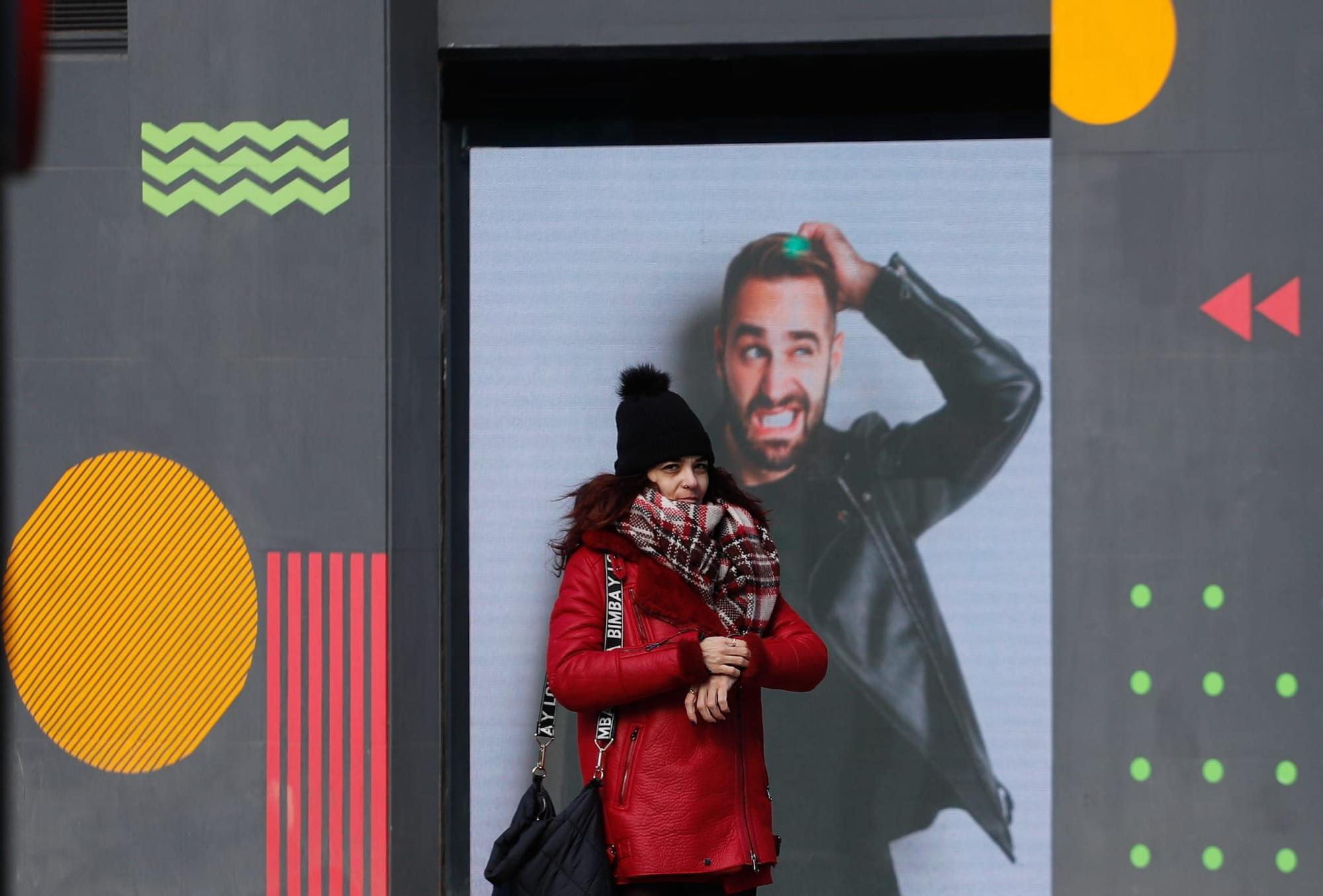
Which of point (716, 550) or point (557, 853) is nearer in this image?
point (557, 853)

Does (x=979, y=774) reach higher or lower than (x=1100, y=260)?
lower

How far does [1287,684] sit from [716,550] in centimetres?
248

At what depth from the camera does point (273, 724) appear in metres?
A: 5.43

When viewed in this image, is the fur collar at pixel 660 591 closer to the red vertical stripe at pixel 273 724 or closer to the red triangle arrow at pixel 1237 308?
the red vertical stripe at pixel 273 724

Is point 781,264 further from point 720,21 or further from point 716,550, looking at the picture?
point 716,550

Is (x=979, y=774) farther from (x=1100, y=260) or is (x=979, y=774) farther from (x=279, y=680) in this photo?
(x=279, y=680)

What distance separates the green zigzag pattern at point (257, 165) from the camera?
17.8ft

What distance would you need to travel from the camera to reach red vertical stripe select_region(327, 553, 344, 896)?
5430 mm

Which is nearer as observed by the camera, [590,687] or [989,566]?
[590,687]

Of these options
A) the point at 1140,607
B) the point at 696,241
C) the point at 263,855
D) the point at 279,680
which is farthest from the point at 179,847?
the point at 1140,607

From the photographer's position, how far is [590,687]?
12.3 feet

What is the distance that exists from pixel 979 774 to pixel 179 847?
280 cm

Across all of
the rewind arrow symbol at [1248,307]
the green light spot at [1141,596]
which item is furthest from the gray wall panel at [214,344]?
the rewind arrow symbol at [1248,307]

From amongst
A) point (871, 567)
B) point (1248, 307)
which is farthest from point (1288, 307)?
point (871, 567)
